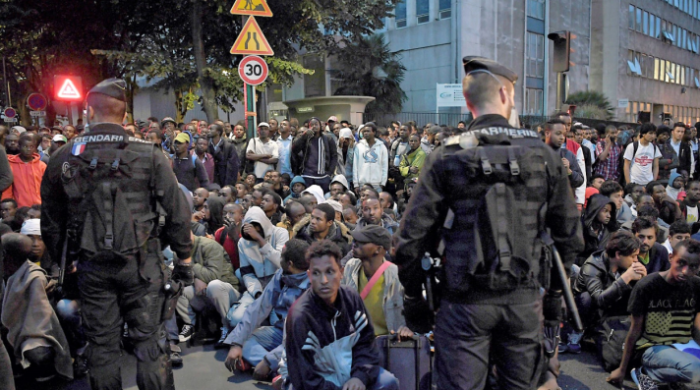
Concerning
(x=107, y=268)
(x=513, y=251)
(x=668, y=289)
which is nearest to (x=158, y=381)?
(x=107, y=268)

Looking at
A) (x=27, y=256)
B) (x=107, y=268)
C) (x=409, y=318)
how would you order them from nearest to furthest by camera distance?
(x=409, y=318) → (x=107, y=268) → (x=27, y=256)

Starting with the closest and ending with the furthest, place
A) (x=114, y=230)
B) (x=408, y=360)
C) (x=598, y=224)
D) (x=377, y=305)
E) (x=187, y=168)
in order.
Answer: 1. (x=114, y=230)
2. (x=408, y=360)
3. (x=377, y=305)
4. (x=598, y=224)
5. (x=187, y=168)

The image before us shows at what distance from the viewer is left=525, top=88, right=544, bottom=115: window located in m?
28.9

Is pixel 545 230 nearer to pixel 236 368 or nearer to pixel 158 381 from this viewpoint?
pixel 158 381

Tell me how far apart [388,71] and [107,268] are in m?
21.0

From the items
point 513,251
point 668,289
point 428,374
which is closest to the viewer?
point 513,251

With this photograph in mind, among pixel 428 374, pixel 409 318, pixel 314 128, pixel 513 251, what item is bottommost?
pixel 428 374

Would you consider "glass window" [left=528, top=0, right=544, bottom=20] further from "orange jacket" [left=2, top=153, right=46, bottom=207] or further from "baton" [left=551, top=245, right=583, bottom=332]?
"baton" [left=551, top=245, right=583, bottom=332]

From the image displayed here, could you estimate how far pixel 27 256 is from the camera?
490 centimetres

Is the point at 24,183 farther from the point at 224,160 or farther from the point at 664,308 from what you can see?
the point at 664,308

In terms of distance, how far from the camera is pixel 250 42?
8.42 metres

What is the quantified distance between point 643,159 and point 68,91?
1382cm

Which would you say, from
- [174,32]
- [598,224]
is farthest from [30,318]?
[174,32]

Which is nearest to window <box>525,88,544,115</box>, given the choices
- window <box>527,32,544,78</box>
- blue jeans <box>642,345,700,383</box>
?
window <box>527,32,544,78</box>
